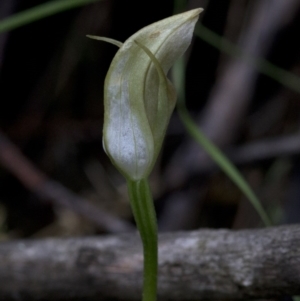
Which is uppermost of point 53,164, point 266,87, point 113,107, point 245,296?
point 266,87

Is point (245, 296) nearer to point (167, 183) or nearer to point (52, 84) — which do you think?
point (167, 183)

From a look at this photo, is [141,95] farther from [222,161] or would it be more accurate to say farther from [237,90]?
[237,90]

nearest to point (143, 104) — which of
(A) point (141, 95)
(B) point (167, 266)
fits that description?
(A) point (141, 95)

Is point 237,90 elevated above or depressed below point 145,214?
above

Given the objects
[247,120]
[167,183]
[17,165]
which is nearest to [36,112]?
[17,165]

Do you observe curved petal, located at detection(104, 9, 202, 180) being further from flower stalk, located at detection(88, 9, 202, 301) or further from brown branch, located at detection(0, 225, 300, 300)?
brown branch, located at detection(0, 225, 300, 300)

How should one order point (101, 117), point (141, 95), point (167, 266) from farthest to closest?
point (101, 117)
point (167, 266)
point (141, 95)
